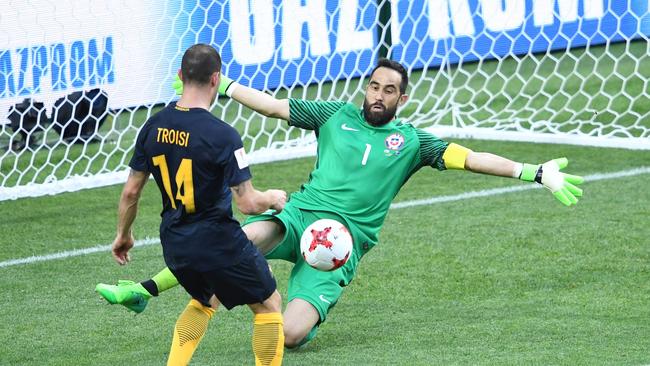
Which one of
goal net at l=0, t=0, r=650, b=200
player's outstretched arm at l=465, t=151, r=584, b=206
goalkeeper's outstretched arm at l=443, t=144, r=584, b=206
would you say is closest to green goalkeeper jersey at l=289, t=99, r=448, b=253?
goalkeeper's outstretched arm at l=443, t=144, r=584, b=206

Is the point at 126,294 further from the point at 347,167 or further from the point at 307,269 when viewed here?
the point at 347,167

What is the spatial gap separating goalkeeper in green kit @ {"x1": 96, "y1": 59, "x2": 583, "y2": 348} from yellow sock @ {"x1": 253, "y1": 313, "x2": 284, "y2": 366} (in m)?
0.93

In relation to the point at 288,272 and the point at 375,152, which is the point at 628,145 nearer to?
the point at 288,272

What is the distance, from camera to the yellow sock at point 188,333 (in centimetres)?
601

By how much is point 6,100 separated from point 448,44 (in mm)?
4170

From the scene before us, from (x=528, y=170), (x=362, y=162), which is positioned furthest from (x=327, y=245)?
(x=528, y=170)

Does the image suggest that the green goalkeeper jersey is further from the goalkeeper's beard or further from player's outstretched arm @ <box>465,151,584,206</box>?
player's outstretched arm @ <box>465,151,584,206</box>

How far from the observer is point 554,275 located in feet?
26.5

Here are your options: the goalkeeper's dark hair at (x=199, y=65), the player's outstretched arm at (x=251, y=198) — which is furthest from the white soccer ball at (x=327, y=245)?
the goalkeeper's dark hair at (x=199, y=65)

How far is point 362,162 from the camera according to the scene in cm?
714

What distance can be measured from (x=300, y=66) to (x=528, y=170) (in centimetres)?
564

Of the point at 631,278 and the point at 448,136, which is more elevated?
the point at 631,278

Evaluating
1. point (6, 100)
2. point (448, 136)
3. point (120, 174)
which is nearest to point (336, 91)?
point (448, 136)

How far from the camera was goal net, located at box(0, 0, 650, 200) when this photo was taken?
36.0 feet
